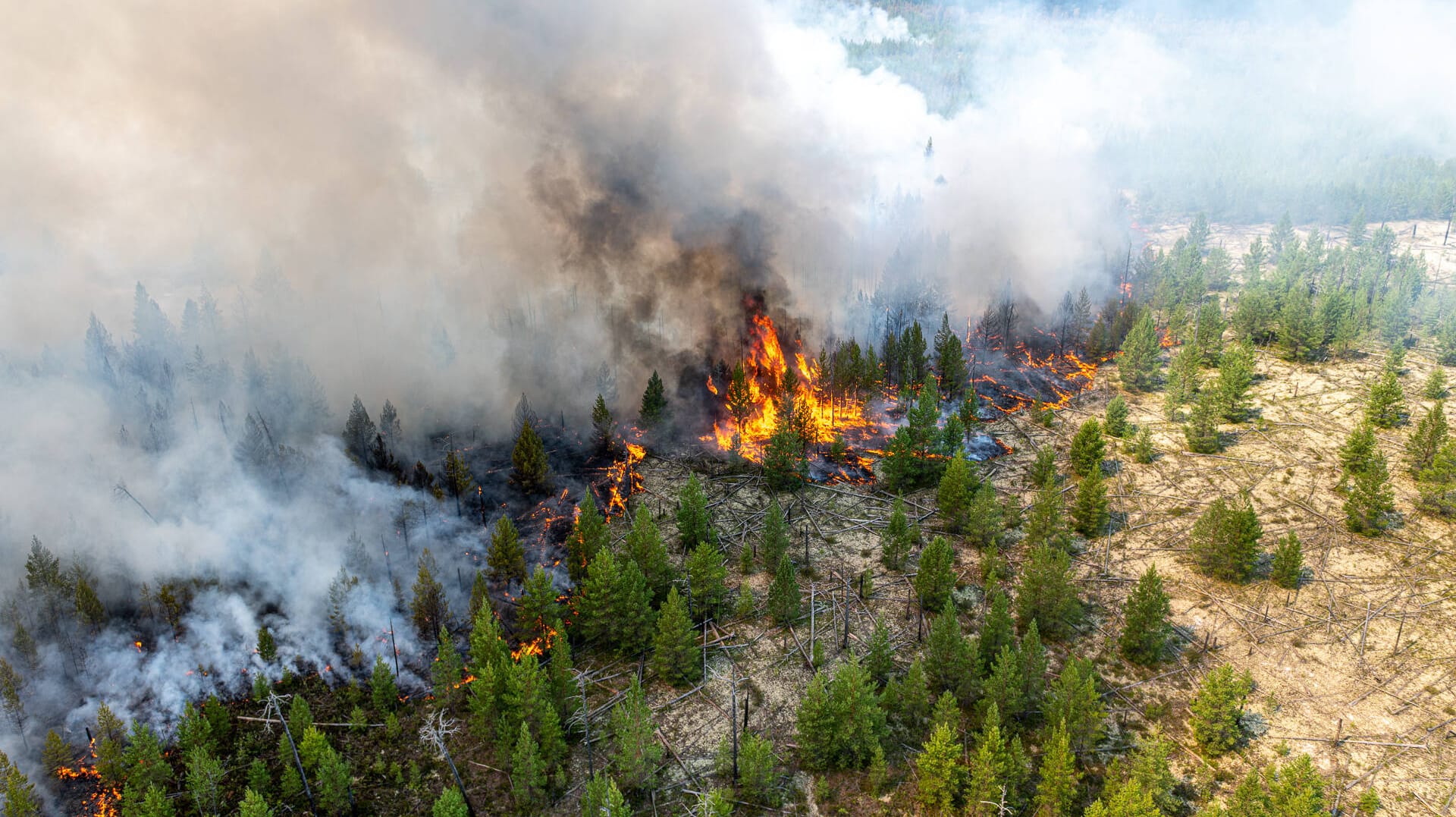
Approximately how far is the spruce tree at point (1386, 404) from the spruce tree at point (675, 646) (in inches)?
4160

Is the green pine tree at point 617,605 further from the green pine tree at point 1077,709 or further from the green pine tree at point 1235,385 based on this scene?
the green pine tree at point 1235,385

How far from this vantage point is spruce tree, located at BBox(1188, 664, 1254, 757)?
63.9 m

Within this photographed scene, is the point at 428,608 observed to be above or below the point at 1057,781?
above

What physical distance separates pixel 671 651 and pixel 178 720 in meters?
42.4

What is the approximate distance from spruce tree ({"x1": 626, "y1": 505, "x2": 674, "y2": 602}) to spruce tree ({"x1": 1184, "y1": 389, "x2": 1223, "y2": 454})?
83.0m

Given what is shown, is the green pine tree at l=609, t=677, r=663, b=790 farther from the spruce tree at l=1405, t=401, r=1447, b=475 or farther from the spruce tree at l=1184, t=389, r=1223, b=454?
the spruce tree at l=1405, t=401, r=1447, b=475

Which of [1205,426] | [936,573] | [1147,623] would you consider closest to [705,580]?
[936,573]

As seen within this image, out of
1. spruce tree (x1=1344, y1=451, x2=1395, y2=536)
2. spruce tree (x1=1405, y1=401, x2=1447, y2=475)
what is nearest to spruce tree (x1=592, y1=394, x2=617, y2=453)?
spruce tree (x1=1344, y1=451, x2=1395, y2=536)

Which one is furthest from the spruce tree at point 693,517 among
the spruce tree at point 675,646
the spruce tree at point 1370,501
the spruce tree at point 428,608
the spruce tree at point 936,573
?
the spruce tree at point 1370,501

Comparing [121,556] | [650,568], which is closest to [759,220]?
[650,568]

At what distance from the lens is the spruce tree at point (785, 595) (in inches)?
3130

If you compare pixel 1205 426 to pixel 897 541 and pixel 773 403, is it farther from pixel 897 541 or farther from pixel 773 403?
pixel 773 403

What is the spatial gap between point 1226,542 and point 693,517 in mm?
58487

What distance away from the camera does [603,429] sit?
11406cm
